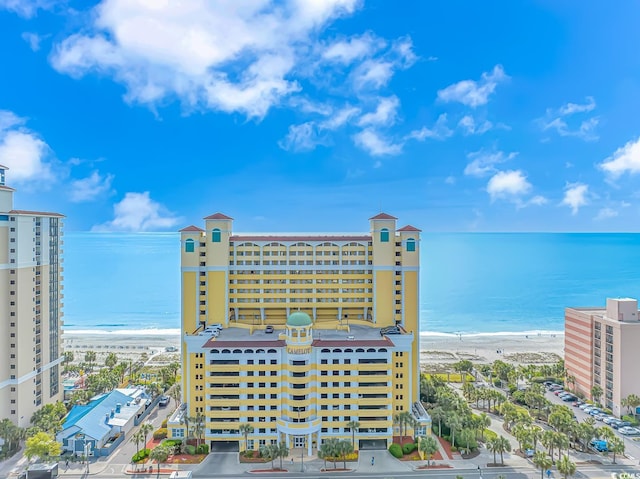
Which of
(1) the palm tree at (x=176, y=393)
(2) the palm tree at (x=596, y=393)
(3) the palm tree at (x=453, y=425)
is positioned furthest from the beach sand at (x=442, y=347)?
(3) the palm tree at (x=453, y=425)

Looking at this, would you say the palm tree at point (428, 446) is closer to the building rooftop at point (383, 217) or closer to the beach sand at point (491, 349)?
the building rooftop at point (383, 217)

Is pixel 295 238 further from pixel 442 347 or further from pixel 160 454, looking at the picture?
pixel 442 347

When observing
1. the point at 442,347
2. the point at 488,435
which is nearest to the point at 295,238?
the point at 488,435

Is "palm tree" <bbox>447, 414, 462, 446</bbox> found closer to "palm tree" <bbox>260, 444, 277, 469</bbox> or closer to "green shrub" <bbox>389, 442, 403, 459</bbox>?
"green shrub" <bbox>389, 442, 403, 459</bbox>

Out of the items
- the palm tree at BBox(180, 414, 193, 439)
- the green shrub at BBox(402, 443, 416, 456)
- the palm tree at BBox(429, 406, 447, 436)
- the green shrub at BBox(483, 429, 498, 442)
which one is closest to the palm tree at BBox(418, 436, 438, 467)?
the green shrub at BBox(402, 443, 416, 456)

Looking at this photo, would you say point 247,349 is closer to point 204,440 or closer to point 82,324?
point 204,440

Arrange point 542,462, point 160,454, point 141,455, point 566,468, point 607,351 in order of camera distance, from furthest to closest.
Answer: point 607,351, point 141,455, point 160,454, point 542,462, point 566,468
